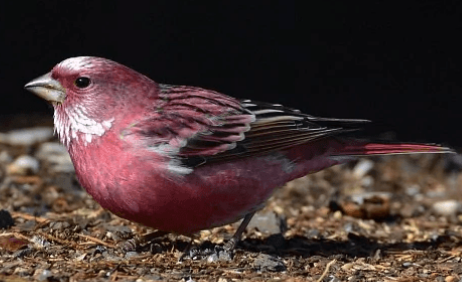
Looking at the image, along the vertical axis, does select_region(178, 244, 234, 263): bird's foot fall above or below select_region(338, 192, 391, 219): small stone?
above

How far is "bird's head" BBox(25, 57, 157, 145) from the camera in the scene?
5125 mm

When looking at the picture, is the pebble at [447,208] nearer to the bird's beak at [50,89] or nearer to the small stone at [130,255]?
the small stone at [130,255]

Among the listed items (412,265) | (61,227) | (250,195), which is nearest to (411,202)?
(412,265)

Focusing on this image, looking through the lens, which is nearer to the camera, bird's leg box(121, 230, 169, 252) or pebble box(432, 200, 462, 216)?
bird's leg box(121, 230, 169, 252)

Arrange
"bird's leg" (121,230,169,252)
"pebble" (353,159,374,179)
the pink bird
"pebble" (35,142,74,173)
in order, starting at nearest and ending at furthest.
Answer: the pink bird
"bird's leg" (121,230,169,252)
"pebble" (35,142,74,173)
"pebble" (353,159,374,179)

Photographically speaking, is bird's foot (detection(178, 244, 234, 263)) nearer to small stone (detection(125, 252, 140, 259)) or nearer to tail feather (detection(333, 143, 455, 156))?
small stone (detection(125, 252, 140, 259))

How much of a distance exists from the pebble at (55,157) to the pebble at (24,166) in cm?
14

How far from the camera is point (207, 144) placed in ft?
17.0

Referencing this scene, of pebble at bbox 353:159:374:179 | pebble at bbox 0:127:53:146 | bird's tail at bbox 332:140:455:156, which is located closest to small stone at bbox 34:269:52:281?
bird's tail at bbox 332:140:455:156

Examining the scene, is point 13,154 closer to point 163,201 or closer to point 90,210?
point 90,210

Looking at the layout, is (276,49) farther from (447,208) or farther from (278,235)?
(278,235)

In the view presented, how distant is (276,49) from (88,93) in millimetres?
5238

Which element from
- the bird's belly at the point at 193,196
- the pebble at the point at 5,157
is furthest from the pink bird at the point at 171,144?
the pebble at the point at 5,157

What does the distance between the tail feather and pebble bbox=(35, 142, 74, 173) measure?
8.48 ft
